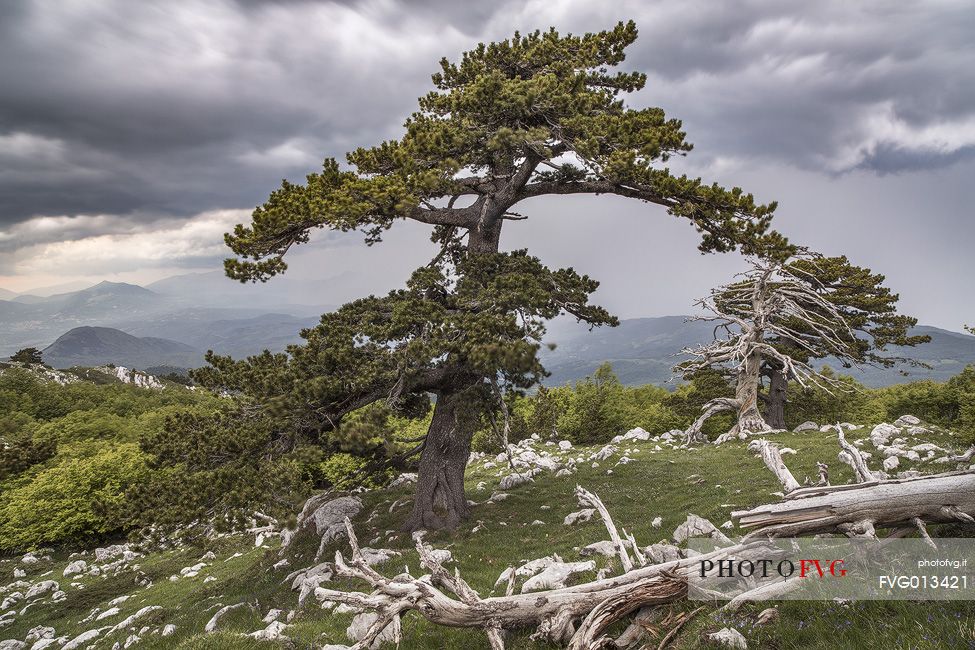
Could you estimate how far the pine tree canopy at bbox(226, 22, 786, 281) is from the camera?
1371 centimetres

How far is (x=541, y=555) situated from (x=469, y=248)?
11.0 m

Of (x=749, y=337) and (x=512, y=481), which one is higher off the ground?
(x=749, y=337)

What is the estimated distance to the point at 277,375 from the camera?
42.9 feet

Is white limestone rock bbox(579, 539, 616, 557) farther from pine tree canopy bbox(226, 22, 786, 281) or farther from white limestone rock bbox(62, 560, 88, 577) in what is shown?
white limestone rock bbox(62, 560, 88, 577)

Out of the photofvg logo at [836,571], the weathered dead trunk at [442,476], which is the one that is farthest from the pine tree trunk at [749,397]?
the photofvg logo at [836,571]

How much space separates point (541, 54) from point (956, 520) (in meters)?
18.4

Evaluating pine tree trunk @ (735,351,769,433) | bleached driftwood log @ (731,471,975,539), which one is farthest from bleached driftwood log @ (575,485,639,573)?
pine tree trunk @ (735,351,769,433)

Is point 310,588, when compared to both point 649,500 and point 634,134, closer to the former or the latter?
point 649,500

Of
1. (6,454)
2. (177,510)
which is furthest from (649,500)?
(6,454)

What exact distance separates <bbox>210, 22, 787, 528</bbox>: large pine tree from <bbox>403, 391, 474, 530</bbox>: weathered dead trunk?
2.0 inches

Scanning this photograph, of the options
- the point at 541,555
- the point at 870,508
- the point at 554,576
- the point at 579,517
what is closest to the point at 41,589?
the point at 541,555

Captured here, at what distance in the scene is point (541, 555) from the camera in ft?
40.8

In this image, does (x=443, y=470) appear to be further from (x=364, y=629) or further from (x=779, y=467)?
(x=779, y=467)

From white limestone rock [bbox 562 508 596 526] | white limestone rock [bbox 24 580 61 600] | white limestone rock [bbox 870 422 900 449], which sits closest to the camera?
white limestone rock [bbox 562 508 596 526]
